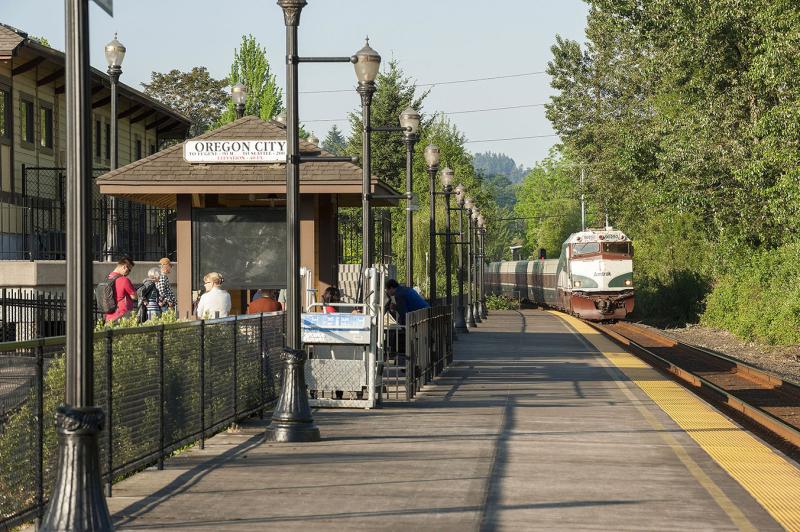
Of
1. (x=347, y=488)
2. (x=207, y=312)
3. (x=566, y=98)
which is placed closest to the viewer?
(x=347, y=488)

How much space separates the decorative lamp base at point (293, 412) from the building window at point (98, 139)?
2747 cm

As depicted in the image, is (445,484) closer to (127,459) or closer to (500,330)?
(127,459)

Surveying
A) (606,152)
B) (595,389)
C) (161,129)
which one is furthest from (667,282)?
(595,389)

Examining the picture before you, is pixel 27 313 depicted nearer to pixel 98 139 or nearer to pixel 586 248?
pixel 98 139

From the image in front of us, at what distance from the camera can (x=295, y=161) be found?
1491 cm

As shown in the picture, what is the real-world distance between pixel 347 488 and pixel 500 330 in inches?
1322

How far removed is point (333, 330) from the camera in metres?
17.5

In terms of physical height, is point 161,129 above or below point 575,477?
above

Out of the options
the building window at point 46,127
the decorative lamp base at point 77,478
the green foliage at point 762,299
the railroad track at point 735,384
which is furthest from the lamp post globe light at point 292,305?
the green foliage at point 762,299

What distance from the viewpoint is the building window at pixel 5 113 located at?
31.7 metres

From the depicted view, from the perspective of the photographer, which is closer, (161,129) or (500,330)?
(500,330)

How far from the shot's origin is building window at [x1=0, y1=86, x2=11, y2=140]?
31703 millimetres

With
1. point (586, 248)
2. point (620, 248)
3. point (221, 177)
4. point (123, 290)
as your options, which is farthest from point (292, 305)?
point (620, 248)

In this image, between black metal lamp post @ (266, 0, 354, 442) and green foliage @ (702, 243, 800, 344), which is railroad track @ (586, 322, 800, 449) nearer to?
green foliage @ (702, 243, 800, 344)
